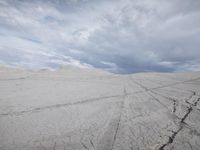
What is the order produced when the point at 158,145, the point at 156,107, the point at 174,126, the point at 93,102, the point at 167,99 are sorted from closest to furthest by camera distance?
the point at 158,145
the point at 174,126
the point at 156,107
the point at 93,102
the point at 167,99

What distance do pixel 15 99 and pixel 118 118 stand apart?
311cm

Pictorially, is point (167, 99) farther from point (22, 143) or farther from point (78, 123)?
point (22, 143)

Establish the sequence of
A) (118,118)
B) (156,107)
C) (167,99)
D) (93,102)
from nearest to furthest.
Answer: (118,118), (156,107), (93,102), (167,99)

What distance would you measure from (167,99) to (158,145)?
9.69 ft

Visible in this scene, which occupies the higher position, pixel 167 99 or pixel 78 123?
pixel 167 99

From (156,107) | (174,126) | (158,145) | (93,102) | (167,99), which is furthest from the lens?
(167,99)

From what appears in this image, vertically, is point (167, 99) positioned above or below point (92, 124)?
above

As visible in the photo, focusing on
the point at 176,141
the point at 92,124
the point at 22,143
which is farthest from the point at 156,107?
the point at 22,143

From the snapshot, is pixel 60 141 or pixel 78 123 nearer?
pixel 60 141

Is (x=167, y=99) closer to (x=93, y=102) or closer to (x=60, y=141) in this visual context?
(x=93, y=102)

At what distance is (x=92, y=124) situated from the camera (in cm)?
308

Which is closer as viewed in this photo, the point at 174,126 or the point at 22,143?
the point at 22,143

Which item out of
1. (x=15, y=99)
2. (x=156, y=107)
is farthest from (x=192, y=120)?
(x=15, y=99)

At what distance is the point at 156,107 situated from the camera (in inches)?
165
